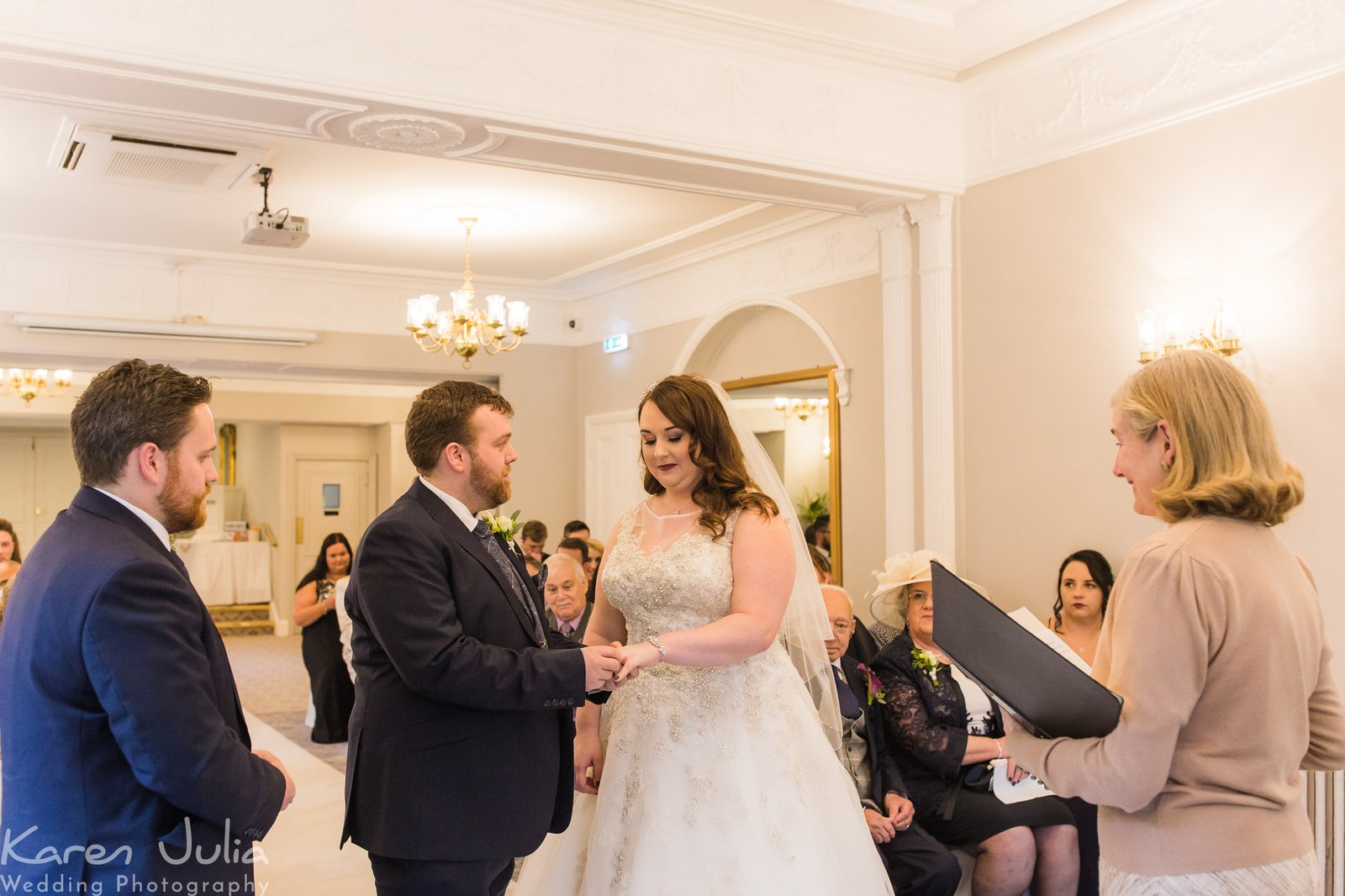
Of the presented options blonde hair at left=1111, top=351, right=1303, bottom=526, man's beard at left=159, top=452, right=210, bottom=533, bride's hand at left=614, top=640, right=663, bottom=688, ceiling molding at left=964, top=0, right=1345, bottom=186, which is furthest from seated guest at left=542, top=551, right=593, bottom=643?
blonde hair at left=1111, top=351, right=1303, bottom=526

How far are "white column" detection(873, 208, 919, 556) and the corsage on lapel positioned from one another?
5.63 feet

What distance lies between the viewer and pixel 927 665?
3672mm

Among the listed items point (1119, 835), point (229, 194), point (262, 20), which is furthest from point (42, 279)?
point (1119, 835)

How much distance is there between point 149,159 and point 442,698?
443 centimetres

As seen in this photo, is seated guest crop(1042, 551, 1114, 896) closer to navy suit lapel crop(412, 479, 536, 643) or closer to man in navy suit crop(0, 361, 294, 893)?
navy suit lapel crop(412, 479, 536, 643)

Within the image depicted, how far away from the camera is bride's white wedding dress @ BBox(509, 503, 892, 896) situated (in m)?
2.65

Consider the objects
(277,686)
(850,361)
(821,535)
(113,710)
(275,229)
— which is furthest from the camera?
(277,686)

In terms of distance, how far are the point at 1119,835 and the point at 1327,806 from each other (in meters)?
1.71

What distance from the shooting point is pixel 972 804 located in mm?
3633

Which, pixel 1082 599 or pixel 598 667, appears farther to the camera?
pixel 1082 599

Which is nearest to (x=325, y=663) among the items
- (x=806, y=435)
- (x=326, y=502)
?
(x=806, y=435)

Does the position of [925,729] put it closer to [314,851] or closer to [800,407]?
[314,851]

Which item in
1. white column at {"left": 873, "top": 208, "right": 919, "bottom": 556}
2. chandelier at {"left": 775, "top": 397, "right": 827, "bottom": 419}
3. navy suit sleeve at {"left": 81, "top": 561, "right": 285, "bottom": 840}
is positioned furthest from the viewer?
chandelier at {"left": 775, "top": 397, "right": 827, "bottom": 419}

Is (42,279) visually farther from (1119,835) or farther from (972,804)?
(1119,835)
